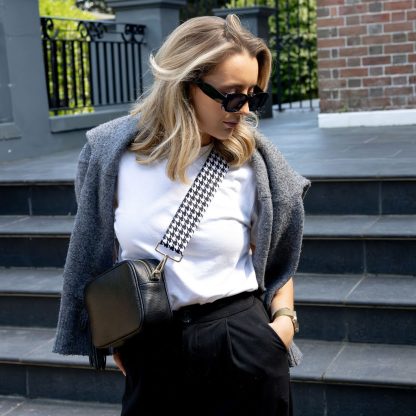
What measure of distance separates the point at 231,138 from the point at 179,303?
458 millimetres

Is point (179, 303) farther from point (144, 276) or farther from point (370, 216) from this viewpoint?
point (370, 216)

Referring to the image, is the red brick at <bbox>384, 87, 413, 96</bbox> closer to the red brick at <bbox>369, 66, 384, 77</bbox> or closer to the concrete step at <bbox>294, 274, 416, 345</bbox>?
the red brick at <bbox>369, 66, 384, 77</bbox>

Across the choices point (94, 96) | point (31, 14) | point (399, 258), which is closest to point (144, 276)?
point (399, 258)

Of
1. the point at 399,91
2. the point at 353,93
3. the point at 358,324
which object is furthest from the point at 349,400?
the point at 353,93

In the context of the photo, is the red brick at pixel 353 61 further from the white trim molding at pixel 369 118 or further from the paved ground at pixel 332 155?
the paved ground at pixel 332 155

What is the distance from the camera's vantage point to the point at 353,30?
8102mm

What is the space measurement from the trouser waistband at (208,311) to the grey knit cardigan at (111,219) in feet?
0.49

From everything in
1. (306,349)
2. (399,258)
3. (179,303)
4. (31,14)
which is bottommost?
(306,349)

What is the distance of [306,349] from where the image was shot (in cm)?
398

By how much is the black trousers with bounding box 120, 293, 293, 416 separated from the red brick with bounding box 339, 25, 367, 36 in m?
6.21

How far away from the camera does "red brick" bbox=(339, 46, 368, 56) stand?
8094 millimetres

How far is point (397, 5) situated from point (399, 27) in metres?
0.20

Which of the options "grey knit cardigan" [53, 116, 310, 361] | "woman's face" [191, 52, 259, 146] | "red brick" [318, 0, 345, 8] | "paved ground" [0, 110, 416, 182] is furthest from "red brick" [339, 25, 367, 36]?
"woman's face" [191, 52, 259, 146]

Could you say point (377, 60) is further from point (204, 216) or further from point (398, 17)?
point (204, 216)
